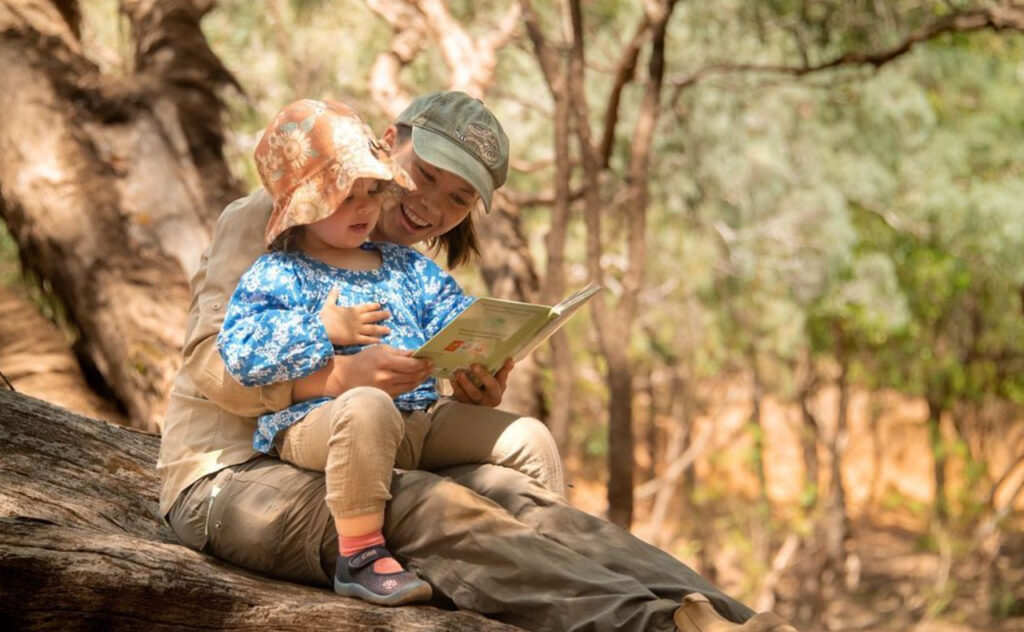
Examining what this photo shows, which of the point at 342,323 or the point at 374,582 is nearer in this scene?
the point at 374,582

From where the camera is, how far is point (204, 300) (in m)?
3.09

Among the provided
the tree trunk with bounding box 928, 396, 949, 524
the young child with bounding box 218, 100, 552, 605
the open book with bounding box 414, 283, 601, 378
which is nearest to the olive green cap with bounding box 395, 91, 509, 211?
the young child with bounding box 218, 100, 552, 605

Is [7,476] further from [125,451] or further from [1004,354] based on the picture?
[1004,354]

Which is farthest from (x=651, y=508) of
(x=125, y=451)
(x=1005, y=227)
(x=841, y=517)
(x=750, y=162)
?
(x=125, y=451)

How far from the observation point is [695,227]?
45.2 ft

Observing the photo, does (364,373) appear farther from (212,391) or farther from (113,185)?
(113,185)

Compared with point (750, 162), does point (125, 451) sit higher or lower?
lower

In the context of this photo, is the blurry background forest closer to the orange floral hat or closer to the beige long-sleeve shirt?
the beige long-sleeve shirt

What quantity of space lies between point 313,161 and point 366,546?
826 millimetres

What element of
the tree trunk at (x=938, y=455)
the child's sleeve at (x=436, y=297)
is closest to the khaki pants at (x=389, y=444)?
the child's sleeve at (x=436, y=297)

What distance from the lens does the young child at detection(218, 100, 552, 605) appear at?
2.73 metres

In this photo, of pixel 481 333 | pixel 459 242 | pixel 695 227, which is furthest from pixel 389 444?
pixel 695 227

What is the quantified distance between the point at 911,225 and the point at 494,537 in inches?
461

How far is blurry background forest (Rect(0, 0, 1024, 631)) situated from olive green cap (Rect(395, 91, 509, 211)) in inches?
105
